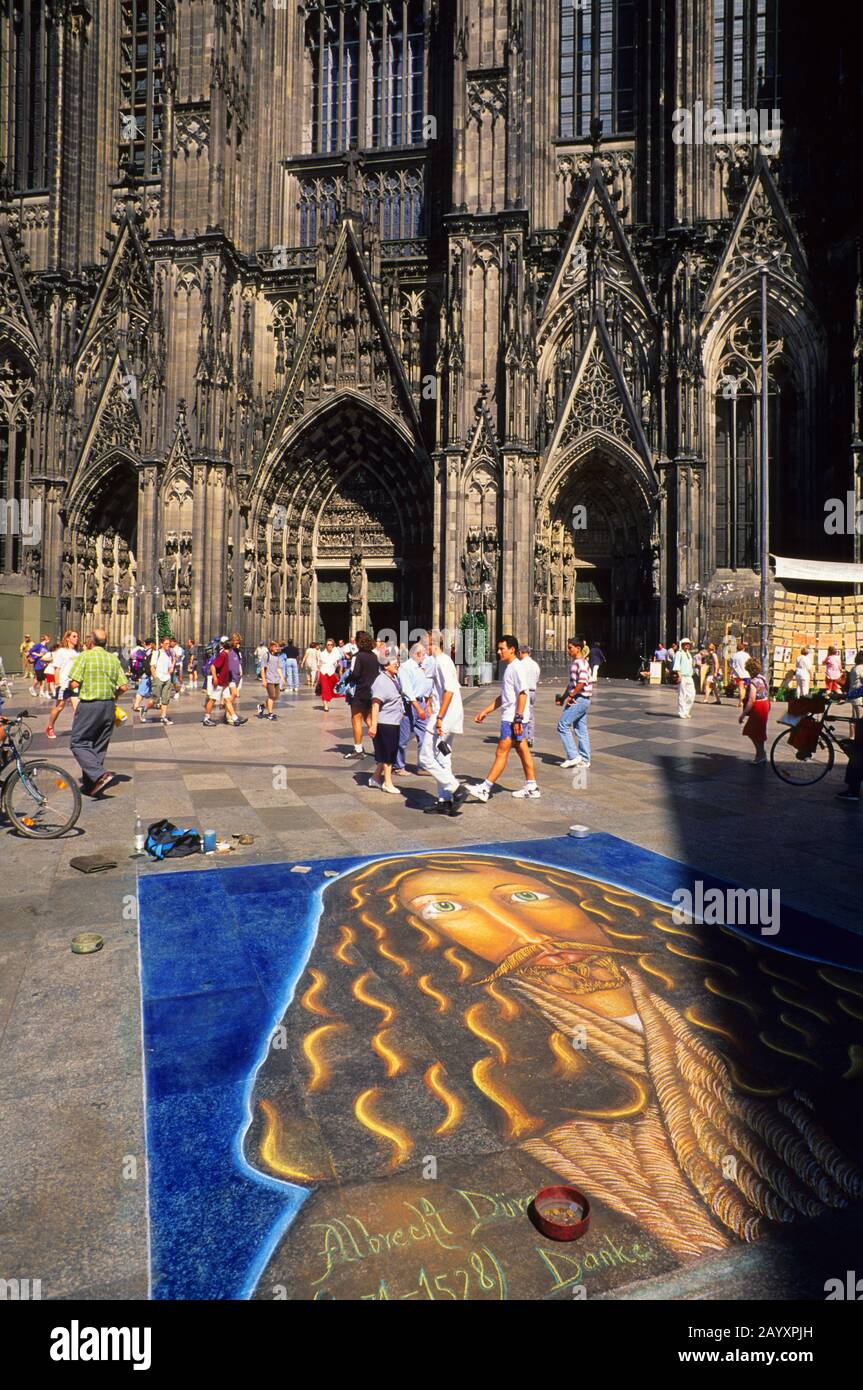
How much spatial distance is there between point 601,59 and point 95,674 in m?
31.9

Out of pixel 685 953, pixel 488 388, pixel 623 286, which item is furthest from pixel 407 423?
pixel 685 953

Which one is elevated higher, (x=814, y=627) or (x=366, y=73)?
(x=366, y=73)

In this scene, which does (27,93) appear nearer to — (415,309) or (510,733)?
(415,309)

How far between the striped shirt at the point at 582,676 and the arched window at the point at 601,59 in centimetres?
2713

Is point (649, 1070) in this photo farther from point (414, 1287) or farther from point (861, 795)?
point (861, 795)

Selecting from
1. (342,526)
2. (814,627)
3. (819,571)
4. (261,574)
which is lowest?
(814,627)

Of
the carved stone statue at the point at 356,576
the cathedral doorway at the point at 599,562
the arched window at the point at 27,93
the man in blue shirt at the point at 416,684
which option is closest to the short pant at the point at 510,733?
the man in blue shirt at the point at 416,684

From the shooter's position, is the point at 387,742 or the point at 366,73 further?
the point at 366,73

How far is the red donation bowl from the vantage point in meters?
2.32

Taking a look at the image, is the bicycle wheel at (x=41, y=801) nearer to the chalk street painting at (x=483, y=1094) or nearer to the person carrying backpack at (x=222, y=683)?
the chalk street painting at (x=483, y=1094)

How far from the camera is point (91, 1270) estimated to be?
2209 mm

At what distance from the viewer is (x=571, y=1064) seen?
3.31m

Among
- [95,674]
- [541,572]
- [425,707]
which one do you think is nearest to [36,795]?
[95,674]

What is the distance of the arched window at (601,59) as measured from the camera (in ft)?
91.1
